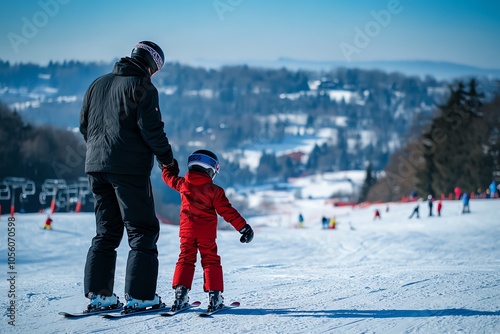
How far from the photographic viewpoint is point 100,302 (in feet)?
17.6

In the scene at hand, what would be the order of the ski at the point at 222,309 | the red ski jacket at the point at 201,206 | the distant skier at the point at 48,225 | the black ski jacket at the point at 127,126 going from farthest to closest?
the distant skier at the point at 48,225
the red ski jacket at the point at 201,206
the ski at the point at 222,309
the black ski jacket at the point at 127,126

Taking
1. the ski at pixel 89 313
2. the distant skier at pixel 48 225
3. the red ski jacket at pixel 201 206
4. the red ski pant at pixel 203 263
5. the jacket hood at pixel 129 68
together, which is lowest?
the distant skier at pixel 48 225

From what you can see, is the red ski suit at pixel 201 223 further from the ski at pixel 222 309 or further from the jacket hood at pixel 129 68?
the jacket hood at pixel 129 68

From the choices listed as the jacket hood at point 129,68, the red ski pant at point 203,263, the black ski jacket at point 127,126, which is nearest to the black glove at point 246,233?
the red ski pant at point 203,263

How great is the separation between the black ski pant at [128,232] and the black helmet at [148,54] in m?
0.92

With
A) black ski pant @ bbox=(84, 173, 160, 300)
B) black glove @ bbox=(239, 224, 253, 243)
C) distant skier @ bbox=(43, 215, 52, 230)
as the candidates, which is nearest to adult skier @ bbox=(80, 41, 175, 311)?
black ski pant @ bbox=(84, 173, 160, 300)

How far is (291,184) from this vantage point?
162 meters

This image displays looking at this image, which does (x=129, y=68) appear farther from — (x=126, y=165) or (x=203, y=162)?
(x=203, y=162)

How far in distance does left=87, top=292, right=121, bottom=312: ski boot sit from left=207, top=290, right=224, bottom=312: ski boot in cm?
79

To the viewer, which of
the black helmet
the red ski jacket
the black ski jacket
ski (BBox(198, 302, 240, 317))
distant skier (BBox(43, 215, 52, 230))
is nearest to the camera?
the black ski jacket

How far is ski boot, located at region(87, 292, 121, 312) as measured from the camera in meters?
5.34

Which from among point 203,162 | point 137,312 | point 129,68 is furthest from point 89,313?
point 129,68

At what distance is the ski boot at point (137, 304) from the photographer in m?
5.22

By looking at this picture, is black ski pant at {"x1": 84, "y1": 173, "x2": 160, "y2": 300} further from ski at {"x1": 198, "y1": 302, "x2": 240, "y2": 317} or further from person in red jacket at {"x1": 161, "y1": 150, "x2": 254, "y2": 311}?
ski at {"x1": 198, "y1": 302, "x2": 240, "y2": 317}
